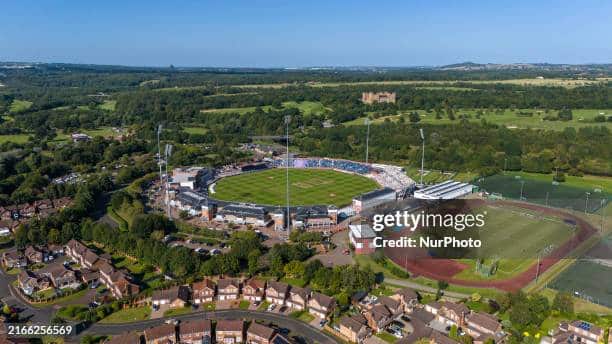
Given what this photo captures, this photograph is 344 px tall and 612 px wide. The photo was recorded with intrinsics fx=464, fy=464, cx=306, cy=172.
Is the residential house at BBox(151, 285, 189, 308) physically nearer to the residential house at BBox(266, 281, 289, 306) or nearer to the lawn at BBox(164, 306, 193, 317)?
the lawn at BBox(164, 306, 193, 317)

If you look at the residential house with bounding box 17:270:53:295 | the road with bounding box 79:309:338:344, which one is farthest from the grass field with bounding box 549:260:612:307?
the residential house with bounding box 17:270:53:295

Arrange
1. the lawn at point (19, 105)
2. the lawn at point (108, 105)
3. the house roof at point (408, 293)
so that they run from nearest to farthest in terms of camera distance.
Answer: the house roof at point (408, 293)
the lawn at point (19, 105)
the lawn at point (108, 105)

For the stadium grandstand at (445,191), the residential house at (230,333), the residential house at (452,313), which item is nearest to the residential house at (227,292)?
the residential house at (230,333)

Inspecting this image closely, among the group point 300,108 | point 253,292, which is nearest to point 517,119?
point 300,108

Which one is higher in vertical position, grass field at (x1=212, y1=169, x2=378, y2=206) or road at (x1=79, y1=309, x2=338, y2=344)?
grass field at (x1=212, y1=169, x2=378, y2=206)

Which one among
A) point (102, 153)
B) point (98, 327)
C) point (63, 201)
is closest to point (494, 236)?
point (98, 327)

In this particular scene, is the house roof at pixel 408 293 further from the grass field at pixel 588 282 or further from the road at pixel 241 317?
the grass field at pixel 588 282
